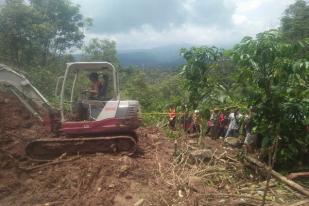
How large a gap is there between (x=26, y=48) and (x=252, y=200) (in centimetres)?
1785

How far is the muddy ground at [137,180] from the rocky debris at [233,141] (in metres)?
1.27

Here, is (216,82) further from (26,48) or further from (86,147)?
(26,48)

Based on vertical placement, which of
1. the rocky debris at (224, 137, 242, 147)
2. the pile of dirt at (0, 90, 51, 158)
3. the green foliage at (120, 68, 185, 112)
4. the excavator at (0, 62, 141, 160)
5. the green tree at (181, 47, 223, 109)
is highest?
the green tree at (181, 47, 223, 109)

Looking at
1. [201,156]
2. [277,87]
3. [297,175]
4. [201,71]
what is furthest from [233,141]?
[297,175]

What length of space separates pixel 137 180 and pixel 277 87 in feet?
11.0

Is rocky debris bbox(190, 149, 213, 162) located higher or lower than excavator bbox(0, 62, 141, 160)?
lower

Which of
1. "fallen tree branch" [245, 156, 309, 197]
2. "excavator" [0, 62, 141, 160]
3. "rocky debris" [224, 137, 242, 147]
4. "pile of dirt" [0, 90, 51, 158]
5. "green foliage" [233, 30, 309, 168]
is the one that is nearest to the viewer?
"fallen tree branch" [245, 156, 309, 197]

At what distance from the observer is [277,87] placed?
8.75m

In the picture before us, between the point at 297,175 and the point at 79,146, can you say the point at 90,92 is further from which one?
the point at 297,175

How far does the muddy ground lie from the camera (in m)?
7.25

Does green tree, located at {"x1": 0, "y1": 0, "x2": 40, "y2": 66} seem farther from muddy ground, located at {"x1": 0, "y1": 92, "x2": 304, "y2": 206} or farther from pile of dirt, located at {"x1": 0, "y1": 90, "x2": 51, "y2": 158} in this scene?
muddy ground, located at {"x1": 0, "y1": 92, "x2": 304, "y2": 206}

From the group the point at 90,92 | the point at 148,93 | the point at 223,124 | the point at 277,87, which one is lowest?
the point at 148,93

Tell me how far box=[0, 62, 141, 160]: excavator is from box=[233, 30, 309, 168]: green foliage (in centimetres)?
279

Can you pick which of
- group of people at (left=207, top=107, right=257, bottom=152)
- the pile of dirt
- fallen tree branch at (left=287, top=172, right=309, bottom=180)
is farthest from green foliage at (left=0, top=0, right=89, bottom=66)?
fallen tree branch at (left=287, top=172, right=309, bottom=180)
